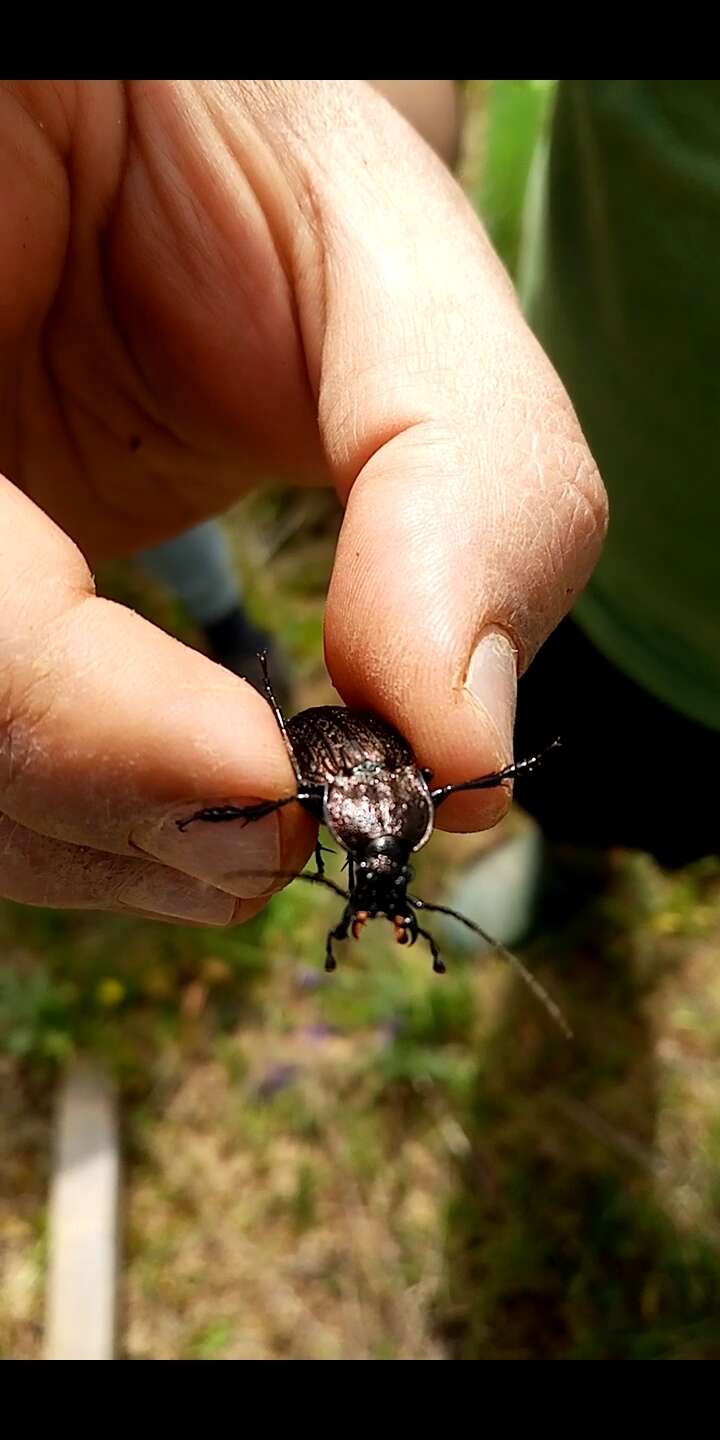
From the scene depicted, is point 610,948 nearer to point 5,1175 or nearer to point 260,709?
point 5,1175

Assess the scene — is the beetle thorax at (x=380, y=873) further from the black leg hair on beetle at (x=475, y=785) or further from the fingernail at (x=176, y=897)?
the fingernail at (x=176, y=897)

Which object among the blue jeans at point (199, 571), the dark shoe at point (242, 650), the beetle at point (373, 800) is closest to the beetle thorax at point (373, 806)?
the beetle at point (373, 800)

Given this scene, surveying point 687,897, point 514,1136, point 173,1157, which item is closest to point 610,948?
point 687,897

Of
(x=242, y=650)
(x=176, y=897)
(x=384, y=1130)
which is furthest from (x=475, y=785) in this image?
(x=242, y=650)

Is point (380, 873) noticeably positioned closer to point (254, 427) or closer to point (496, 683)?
point (496, 683)
